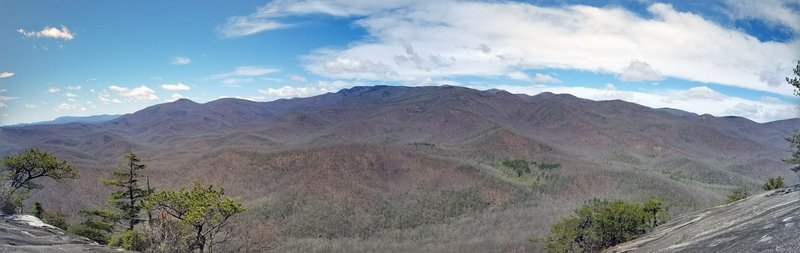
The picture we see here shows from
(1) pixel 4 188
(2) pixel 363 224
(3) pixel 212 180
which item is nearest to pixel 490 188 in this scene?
(2) pixel 363 224

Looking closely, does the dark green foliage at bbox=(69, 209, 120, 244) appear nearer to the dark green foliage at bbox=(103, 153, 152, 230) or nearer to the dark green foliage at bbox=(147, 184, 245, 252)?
the dark green foliage at bbox=(103, 153, 152, 230)

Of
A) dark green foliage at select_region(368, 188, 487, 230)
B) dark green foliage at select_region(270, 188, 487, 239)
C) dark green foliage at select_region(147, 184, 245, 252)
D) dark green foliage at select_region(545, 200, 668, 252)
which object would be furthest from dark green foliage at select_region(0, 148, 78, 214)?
dark green foliage at select_region(368, 188, 487, 230)

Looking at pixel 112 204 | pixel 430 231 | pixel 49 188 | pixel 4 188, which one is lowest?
pixel 430 231

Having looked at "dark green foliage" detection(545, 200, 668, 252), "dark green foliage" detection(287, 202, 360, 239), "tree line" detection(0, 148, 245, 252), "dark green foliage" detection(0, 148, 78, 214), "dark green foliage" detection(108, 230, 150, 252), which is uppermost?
"dark green foliage" detection(0, 148, 78, 214)

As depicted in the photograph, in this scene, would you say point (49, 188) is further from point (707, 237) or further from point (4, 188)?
point (707, 237)

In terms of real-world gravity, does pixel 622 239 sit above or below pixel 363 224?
above

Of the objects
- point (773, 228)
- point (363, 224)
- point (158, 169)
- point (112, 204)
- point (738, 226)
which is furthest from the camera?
point (158, 169)

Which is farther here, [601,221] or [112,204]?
[601,221]

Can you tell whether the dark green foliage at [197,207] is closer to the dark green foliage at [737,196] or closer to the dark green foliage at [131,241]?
the dark green foliage at [131,241]
